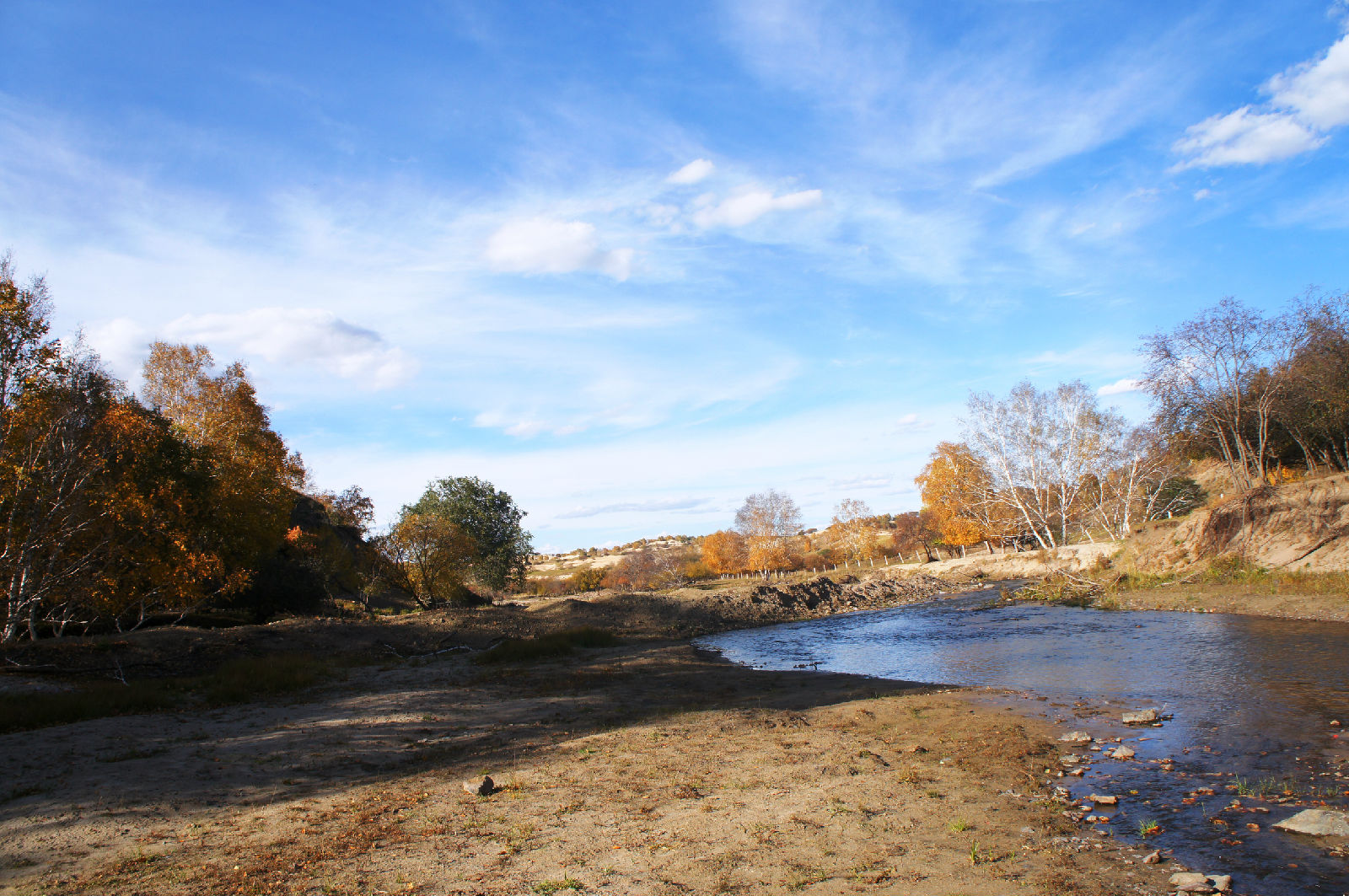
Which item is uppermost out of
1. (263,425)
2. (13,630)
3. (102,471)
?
(263,425)

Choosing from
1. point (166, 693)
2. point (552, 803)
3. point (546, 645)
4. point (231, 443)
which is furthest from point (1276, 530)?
point (231, 443)

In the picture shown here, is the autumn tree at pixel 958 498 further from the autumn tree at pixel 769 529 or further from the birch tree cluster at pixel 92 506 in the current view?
the birch tree cluster at pixel 92 506

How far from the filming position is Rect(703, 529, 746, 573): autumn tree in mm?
87438

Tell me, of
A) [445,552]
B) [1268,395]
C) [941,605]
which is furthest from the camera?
[941,605]

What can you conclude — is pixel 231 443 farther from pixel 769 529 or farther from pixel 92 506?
pixel 769 529

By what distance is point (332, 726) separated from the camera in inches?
486

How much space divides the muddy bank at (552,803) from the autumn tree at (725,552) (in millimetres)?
73642

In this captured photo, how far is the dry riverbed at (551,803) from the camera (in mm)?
6117

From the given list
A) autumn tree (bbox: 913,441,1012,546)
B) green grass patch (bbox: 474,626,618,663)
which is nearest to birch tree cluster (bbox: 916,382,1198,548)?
autumn tree (bbox: 913,441,1012,546)

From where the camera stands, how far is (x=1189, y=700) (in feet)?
41.2

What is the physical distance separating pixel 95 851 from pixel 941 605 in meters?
41.1

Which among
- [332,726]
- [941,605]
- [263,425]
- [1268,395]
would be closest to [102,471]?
[332,726]

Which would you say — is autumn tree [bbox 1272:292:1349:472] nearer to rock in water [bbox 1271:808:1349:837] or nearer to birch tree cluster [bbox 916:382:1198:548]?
birch tree cluster [bbox 916:382:1198:548]

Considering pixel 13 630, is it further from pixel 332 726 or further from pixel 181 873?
pixel 181 873
